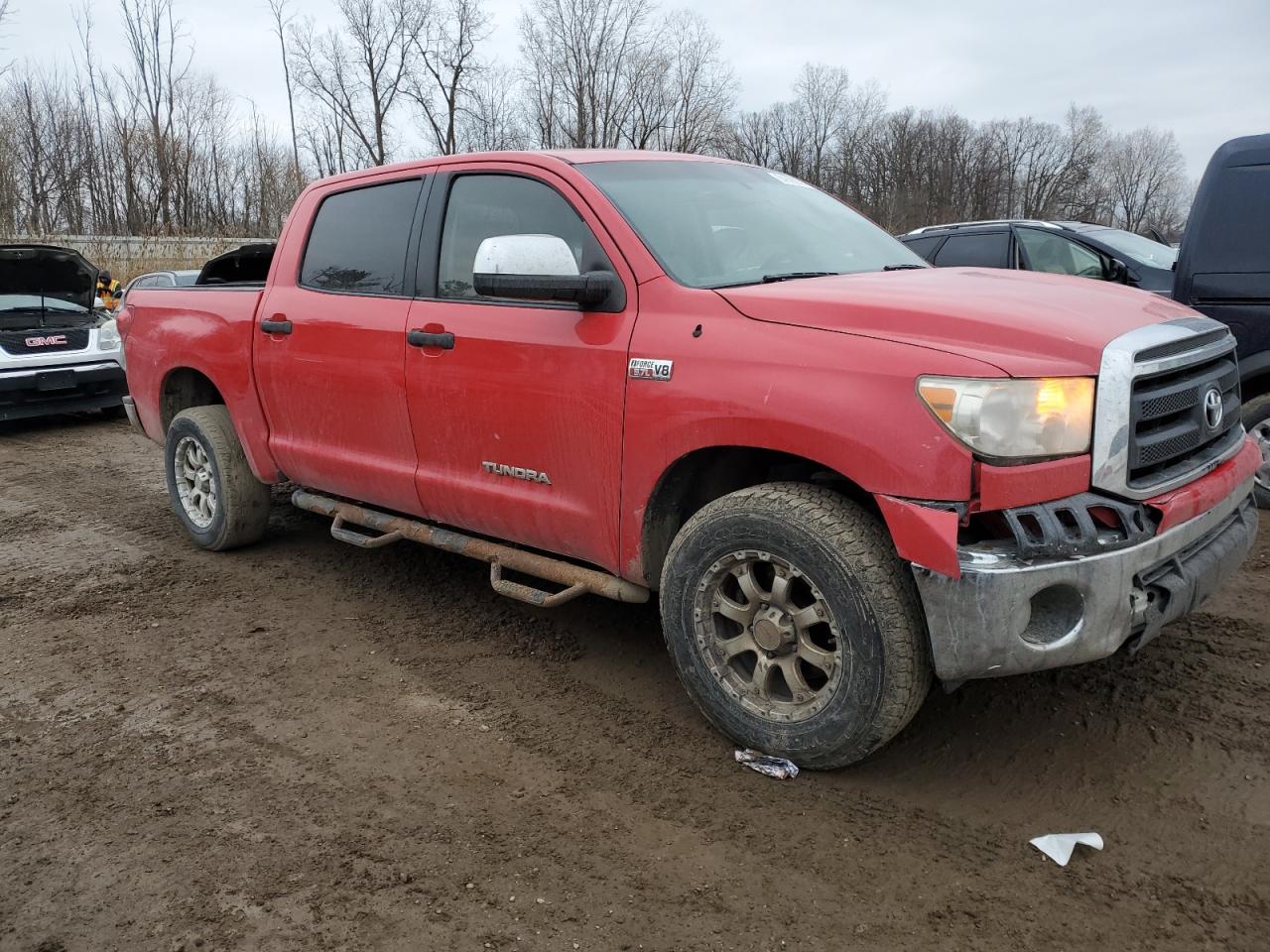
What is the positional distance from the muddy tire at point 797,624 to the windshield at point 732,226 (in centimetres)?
86

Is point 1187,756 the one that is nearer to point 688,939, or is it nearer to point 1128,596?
point 1128,596

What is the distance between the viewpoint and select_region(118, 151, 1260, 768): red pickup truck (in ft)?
8.61

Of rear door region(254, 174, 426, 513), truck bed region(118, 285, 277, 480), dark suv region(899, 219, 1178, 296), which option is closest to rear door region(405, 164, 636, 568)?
rear door region(254, 174, 426, 513)

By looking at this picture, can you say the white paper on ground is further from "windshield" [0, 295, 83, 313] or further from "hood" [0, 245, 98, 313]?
"windshield" [0, 295, 83, 313]

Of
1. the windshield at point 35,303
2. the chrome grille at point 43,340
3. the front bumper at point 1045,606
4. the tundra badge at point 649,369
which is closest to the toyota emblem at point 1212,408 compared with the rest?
the front bumper at point 1045,606

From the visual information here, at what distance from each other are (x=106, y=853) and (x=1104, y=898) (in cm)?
264

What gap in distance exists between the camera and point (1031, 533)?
8.42ft

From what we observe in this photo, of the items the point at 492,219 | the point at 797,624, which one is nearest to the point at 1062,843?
the point at 797,624

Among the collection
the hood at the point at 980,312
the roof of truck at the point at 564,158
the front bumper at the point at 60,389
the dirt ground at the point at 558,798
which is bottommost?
the dirt ground at the point at 558,798

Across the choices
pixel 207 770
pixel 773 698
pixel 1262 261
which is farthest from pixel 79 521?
pixel 1262 261

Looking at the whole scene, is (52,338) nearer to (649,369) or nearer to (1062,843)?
(649,369)

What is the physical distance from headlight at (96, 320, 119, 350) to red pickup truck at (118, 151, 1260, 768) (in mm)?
6317

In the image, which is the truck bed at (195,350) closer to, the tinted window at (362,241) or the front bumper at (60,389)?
the tinted window at (362,241)

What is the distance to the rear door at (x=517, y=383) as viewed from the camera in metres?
3.38
